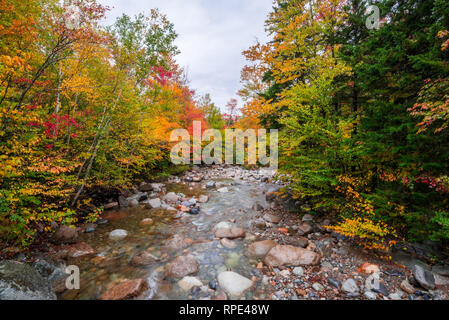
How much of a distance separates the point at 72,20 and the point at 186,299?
24.6ft

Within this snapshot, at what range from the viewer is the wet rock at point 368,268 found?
323cm

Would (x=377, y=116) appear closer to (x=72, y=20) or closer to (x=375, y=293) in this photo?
(x=375, y=293)

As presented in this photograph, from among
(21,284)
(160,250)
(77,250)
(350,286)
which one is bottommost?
(160,250)

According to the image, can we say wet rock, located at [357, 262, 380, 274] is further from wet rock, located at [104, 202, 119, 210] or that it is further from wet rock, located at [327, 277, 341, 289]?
wet rock, located at [104, 202, 119, 210]

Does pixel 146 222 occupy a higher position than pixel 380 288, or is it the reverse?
pixel 380 288

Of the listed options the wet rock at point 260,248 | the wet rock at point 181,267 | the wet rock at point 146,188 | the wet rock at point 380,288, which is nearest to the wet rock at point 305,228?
the wet rock at point 260,248

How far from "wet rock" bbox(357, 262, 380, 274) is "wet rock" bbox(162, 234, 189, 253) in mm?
4032

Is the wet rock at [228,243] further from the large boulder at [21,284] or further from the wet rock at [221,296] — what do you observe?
the large boulder at [21,284]

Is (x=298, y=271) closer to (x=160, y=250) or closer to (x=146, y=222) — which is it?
(x=160, y=250)

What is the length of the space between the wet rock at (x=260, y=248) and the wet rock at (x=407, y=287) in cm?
234

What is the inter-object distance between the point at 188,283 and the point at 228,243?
1.68m

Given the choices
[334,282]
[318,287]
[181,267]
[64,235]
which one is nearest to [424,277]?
[334,282]

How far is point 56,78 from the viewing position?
17.7 ft

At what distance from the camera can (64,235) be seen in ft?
15.0
